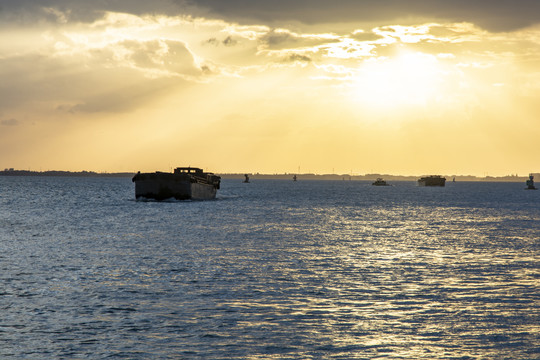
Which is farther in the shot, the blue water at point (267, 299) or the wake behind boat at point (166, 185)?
the wake behind boat at point (166, 185)

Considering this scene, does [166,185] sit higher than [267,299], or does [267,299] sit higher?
[166,185]

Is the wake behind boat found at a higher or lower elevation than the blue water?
higher

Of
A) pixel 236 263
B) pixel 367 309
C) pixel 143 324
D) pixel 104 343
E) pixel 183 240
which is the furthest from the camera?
pixel 183 240

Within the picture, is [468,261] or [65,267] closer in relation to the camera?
[65,267]

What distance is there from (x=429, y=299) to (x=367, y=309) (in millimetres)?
3240

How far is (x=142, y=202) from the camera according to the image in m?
110

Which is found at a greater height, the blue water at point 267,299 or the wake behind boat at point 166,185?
the wake behind boat at point 166,185

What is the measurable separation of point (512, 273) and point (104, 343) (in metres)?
20.8

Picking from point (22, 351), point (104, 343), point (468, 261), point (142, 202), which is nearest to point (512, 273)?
point (468, 261)

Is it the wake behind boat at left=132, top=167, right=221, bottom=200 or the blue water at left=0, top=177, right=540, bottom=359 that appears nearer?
the blue water at left=0, top=177, right=540, bottom=359

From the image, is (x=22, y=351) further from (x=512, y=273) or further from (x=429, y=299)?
(x=512, y=273)

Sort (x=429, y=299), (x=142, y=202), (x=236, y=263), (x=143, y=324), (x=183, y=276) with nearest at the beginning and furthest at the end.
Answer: (x=143, y=324) → (x=429, y=299) → (x=183, y=276) → (x=236, y=263) → (x=142, y=202)

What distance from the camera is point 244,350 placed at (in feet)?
49.2

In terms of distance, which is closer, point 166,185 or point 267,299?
point 267,299
